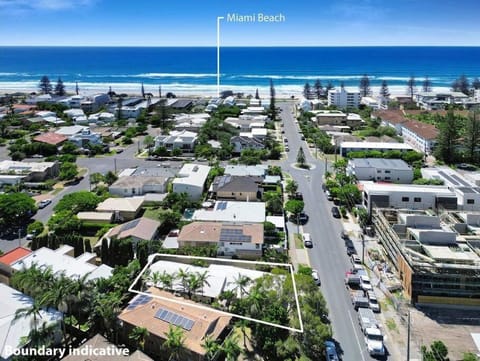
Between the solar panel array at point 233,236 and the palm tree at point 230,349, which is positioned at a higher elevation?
the solar panel array at point 233,236

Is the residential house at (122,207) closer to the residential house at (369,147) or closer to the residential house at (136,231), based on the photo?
the residential house at (136,231)

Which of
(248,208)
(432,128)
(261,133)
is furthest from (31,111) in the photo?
(432,128)

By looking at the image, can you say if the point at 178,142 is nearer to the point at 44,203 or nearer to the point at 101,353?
the point at 44,203

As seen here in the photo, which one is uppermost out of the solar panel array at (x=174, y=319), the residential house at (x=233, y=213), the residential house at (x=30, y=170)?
the residential house at (x=30, y=170)

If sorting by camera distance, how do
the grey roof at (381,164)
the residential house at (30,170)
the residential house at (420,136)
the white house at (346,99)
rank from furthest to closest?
1. the white house at (346,99)
2. the residential house at (420,136)
3. the residential house at (30,170)
4. the grey roof at (381,164)

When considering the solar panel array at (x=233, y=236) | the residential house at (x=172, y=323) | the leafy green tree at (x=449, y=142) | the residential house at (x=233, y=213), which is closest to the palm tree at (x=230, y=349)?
the residential house at (x=172, y=323)

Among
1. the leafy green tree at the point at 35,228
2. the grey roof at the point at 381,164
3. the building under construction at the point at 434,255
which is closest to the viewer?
the building under construction at the point at 434,255

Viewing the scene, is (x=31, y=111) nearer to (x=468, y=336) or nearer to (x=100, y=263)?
(x=100, y=263)

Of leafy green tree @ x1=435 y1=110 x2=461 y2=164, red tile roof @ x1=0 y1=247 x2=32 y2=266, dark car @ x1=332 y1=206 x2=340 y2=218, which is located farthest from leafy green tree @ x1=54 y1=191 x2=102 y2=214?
leafy green tree @ x1=435 y1=110 x2=461 y2=164
